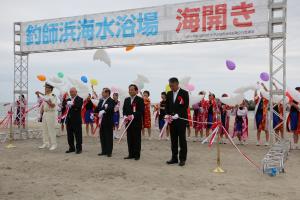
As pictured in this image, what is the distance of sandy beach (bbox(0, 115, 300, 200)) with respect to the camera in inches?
180

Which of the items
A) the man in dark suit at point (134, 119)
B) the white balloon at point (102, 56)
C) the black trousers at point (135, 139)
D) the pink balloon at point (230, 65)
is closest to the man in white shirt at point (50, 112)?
the white balloon at point (102, 56)

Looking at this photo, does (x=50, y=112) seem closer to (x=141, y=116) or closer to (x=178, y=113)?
(x=141, y=116)

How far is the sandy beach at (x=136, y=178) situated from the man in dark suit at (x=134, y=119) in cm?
25

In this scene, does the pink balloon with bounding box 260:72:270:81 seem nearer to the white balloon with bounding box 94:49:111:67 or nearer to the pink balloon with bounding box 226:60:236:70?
the pink balloon with bounding box 226:60:236:70

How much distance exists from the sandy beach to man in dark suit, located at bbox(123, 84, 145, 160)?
254 millimetres

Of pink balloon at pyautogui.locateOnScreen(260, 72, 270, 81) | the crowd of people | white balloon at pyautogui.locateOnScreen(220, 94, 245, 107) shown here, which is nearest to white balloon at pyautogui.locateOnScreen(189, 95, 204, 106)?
the crowd of people

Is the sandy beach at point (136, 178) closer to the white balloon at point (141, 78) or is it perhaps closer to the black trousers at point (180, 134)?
the black trousers at point (180, 134)

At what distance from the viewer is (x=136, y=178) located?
5480mm

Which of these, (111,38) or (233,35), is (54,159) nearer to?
(111,38)

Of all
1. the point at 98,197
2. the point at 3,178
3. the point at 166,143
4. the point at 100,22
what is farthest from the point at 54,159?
the point at 100,22

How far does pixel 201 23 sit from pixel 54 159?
4.78 metres

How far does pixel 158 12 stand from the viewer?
9.47 meters

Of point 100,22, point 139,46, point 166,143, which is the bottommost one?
point 166,143

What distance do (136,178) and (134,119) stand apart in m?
1.85
